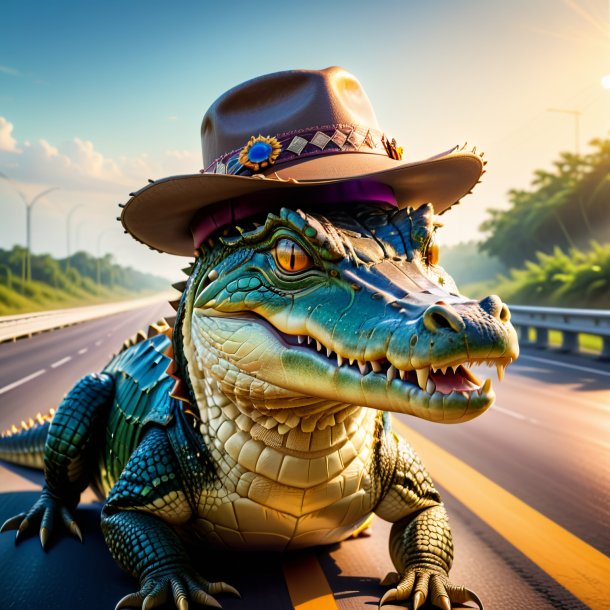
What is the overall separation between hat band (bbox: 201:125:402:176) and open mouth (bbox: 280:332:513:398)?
966 mm

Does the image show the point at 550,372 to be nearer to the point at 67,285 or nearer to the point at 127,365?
the point at 127,365

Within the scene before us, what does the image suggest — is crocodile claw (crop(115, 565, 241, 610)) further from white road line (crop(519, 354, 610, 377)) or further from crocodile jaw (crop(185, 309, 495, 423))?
white road line (crop(519, 354, 610, 377))

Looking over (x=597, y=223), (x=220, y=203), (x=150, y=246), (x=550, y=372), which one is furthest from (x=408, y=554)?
(x=597, y=223)

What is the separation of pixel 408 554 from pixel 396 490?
0.80 feet

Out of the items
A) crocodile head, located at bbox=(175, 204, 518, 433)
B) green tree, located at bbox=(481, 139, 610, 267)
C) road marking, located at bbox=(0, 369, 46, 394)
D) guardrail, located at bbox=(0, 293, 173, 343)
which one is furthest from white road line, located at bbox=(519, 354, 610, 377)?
green tree, located at bbox=(481, 139, 610, 267)

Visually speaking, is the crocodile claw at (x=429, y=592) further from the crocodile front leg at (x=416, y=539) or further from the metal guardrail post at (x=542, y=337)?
the metal guardrail post at (x=542, y=337)

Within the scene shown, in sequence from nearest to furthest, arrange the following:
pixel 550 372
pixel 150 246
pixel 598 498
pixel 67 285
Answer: pixel 150 246 → pixel 598 498 → pixel 550 372 → pixel 67 285

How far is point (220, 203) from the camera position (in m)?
2.25

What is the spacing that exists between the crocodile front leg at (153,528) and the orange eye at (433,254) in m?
1.25

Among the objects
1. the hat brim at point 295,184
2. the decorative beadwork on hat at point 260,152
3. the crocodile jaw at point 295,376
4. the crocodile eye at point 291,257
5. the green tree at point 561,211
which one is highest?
the green tree at point 561,211

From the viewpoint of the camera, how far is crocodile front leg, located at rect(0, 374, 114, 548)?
9.58ft

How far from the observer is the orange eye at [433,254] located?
210cm

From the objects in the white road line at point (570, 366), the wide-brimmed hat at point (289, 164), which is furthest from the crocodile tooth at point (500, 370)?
the white road line at point (570, 366)

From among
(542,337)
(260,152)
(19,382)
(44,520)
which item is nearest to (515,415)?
(44,520)
